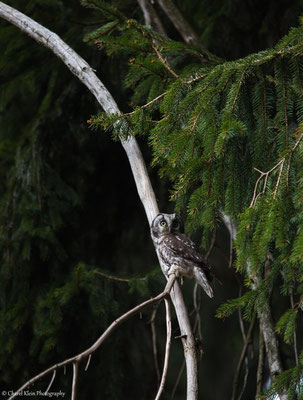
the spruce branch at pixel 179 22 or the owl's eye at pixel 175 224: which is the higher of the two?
the spruce branch at pixel 179 22

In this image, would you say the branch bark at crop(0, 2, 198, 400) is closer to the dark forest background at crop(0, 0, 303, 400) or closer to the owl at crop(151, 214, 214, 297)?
the owl at crop(151, 214, 214, 297)

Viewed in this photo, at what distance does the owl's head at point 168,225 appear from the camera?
244 cm

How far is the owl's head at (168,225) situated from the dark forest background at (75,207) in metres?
0.40

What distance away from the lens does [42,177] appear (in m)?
3.10

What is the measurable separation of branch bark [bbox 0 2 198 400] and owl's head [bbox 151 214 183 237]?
283 millimetres

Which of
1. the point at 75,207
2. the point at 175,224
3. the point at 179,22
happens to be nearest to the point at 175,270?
the point at 175,224

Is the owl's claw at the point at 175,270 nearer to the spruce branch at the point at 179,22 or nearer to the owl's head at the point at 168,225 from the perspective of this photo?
the owl's head at the point at 168,225

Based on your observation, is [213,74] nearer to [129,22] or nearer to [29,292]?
[129,22]

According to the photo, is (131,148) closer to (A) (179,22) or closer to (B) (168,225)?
(B) (168,225)

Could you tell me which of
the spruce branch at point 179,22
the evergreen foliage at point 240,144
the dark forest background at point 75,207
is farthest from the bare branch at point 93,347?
the spruce branch at point 179,22

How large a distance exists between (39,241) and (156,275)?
0.71 metres

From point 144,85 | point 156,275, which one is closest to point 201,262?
point 156,275

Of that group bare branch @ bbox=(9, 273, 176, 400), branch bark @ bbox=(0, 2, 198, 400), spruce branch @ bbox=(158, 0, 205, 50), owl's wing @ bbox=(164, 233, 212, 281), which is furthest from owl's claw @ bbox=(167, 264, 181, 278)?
spruce branch @ bbox=(158, 0, 205, 50)

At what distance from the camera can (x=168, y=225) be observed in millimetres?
2504
